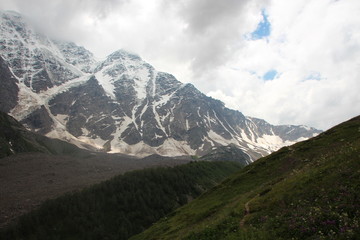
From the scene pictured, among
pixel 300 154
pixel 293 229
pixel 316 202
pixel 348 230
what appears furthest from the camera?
pixel 300 154

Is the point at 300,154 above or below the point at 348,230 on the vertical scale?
above

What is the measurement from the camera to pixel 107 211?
525 ft

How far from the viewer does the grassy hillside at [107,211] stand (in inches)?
5531

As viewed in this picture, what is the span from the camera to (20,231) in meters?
138

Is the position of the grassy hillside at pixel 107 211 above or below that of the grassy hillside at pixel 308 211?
above

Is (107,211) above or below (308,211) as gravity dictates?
above

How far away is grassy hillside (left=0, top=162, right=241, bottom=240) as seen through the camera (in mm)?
140500

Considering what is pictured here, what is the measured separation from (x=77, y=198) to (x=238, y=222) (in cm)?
15537

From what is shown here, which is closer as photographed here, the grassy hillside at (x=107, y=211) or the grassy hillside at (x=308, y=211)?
the grassy hillside at (x=308, y=211)

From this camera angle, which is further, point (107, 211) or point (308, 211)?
point (107, 211)

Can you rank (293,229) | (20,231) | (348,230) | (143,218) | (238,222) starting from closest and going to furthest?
(348,230) < (293,229) < (238,222) < (20,231) < (143,218)

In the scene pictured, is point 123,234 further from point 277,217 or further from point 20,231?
point 277,217

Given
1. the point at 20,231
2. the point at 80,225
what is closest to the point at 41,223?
the point at 20,231

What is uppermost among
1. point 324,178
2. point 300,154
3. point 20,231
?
point 20,231
